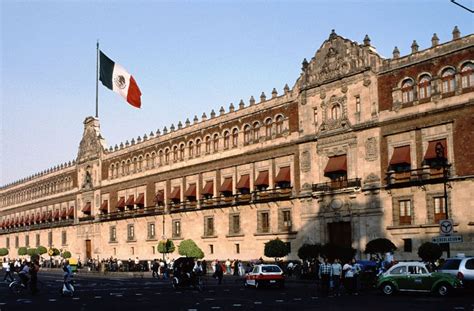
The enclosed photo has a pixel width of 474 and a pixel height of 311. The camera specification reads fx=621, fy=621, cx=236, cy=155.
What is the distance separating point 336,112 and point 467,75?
1073 centimetres

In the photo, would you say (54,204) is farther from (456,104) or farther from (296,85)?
(456,104)

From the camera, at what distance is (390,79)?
42188mm

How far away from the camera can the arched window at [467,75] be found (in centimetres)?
3744

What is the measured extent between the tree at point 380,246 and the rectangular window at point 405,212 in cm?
245

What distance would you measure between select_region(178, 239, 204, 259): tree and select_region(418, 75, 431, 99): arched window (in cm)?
2486

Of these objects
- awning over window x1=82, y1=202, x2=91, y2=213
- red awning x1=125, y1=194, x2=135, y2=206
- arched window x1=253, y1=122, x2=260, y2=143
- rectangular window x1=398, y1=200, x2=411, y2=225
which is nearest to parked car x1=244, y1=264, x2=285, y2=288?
rectangular window x1=398, y1=200, x2=411, y2=225

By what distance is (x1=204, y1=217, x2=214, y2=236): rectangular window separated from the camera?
189 feet

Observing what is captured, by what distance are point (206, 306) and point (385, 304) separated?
6481 millimetres

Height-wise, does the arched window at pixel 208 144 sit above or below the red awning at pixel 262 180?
above

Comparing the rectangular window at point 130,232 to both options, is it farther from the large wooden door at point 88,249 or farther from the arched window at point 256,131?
the arched window at point 256,131

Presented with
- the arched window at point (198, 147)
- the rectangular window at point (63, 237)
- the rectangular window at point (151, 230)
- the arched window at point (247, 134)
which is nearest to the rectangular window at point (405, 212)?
the arched window at point (247, 134)

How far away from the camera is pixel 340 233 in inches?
1768

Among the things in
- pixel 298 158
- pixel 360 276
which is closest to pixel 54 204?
pixel 298 158

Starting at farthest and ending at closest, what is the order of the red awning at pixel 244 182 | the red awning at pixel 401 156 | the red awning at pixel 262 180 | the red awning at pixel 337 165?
the red awning at pixel 244 182, the red awning at pixel 262 180, the red awning at pixel 337 165, the red awning at pixel 401 156
